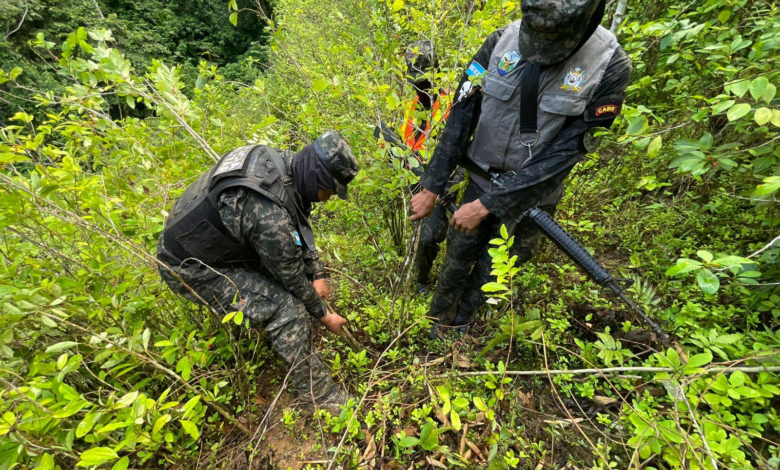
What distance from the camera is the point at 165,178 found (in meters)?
2.36

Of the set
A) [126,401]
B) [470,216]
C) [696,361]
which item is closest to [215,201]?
[126,401]

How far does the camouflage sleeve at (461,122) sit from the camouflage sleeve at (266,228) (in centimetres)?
99

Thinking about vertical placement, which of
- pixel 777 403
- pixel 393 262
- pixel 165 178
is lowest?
pixel 777 403

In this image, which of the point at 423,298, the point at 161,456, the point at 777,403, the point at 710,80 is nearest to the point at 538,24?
the point at 710,80

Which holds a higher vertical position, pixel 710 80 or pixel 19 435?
pixel 19 435

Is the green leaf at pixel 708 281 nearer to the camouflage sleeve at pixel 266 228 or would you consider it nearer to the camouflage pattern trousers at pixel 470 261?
the camouflage pattern trousers at pixel 470 261

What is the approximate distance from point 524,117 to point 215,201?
1880 millimetres

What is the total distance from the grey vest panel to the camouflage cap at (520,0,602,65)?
103mm

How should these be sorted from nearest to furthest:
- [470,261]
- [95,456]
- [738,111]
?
[95,456]
[738,111]
[470,261]

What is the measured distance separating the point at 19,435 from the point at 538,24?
2.78m

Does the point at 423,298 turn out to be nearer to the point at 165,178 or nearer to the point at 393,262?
the point at 393,262

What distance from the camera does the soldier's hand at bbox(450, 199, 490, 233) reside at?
202 centimetres

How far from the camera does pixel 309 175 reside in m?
1.99

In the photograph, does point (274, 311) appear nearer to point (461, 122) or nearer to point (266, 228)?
point (266, 228)
